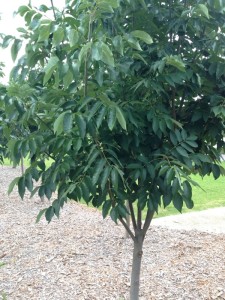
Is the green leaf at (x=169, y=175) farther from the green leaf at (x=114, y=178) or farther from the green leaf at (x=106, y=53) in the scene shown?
the green leaf at (x=106, y=53)

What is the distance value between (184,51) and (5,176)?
10844mm

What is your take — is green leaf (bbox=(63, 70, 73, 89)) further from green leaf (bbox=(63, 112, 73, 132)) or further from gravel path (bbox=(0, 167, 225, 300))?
gravel path (bbox=(0, 167, 225, 300))

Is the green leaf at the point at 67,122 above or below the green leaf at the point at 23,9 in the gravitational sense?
below

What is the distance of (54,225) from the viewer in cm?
596

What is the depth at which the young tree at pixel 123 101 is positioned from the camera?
5.53 feet

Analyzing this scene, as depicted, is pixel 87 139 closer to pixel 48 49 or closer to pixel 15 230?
pixel 48 49

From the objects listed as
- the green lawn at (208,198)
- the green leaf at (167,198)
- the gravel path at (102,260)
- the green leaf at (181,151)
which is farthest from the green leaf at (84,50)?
the green lawn at (208,198)

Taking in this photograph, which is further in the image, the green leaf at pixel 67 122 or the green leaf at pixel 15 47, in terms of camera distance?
the green leaf at pixel 15 47

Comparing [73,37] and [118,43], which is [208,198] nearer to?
[118,43]

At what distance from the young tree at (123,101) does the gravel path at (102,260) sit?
1.89m

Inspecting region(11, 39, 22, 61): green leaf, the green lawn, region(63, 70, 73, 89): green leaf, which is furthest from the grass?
region(63, 70, 73, 89): green leaf

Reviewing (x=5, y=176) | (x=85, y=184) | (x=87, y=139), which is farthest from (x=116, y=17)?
(x=5, y=176)

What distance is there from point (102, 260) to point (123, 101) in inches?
112

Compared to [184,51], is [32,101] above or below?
below
